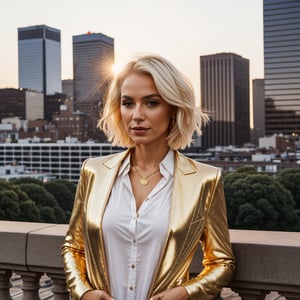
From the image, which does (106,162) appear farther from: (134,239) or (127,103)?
(134,239)

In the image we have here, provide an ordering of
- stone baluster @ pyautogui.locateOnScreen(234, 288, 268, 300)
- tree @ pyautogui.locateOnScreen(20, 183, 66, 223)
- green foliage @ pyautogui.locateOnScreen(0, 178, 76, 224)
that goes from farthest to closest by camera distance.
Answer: tree @ pyautogui.locateOnScreen(20, 183, 66, 223)
green foliage @ pyautogui.locateOnScreen(0, 178, 76, 224)
stone baluster @ pyautogui.locateOnScreen(234, 288, 268, 300)

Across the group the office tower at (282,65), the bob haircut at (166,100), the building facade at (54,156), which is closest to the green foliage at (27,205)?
the bob haircut at (166,100)

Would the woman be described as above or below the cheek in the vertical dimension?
below

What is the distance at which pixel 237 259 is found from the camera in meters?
3.25

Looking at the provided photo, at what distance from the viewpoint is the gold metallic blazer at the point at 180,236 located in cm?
274

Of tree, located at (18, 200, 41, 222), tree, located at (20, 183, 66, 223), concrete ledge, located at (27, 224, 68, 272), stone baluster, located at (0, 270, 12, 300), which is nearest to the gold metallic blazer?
concrete ledge, located at (27, 224, 68, 272)

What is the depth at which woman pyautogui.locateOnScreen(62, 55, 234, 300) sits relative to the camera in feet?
9.04

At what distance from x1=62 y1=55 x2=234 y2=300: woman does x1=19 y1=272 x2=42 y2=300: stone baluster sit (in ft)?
3.61

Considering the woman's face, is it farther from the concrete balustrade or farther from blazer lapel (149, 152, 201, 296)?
the concrete balustrade

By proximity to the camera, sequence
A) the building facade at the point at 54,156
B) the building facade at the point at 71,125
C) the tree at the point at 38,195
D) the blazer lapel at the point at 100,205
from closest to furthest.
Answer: the blazer lapel at the point at 100,205 → the tree at the point at 38,195 → the building facade at the point at 54,156 → the building facade at the point at 71,125

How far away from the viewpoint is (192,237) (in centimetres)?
276

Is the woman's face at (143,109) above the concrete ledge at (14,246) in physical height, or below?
above

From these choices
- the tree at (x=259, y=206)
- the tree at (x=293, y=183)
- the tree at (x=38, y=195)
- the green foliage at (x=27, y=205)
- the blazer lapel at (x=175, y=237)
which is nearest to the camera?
the blazer lapel at (x=175, y=237)

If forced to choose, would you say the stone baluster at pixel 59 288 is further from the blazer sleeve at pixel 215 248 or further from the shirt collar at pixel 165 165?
the blazer sleeve at pixel 215 248
